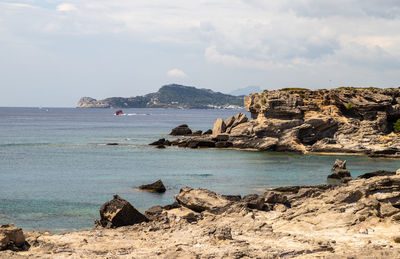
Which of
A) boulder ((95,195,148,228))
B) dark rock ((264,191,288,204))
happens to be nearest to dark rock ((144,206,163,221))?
boulder ((95,195,148,228))

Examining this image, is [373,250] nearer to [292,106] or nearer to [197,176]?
[197,176]

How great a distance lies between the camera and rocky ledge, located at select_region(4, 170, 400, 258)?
61.8ft

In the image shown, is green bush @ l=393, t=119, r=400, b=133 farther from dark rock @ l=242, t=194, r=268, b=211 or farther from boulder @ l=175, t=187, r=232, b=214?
boulder @ l=175, t=187, r=232, b=214

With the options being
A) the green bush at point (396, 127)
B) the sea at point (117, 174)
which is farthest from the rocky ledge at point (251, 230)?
the green bush at point (396, 127)

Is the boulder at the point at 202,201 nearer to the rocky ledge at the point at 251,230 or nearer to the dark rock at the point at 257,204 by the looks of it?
the rocky ledge at the point at 251,230

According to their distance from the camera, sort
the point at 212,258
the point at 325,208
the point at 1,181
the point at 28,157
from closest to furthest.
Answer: the point at 212,258
the point at 325,208
the point at 1,181
the point at 28,157

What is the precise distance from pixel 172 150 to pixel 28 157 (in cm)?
2104

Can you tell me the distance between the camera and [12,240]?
65.6ft

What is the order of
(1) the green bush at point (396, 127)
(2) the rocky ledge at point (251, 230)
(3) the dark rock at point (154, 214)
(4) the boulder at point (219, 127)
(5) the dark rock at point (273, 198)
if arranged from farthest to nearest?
(4) the boulder at point (219, 127)
(1) the green bush at point (396, 127)
(5) the dark rock at point (273, 198)
(3) the dark rock at point (154, 214)
(2) the rocky ledge at point (251, 230)

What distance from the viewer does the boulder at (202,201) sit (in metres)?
26.6

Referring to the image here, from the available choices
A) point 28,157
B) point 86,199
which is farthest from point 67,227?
point 28,157

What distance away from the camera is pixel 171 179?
4706 centimetres

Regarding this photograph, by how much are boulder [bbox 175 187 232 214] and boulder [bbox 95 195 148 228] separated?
11.5ft

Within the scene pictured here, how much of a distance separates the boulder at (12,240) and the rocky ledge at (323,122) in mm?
55587
